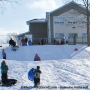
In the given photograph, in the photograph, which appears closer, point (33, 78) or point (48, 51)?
point (33, 78)

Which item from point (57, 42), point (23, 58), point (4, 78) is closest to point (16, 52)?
point (23, 58)

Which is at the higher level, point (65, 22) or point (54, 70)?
point (65, 22)

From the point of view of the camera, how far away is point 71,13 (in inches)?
1080

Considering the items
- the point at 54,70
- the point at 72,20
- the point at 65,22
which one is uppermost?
the point at 72,20

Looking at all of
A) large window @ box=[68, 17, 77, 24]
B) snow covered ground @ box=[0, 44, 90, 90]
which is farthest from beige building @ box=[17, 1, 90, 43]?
snow covered ground @ box=[0, 44, 90, 90]

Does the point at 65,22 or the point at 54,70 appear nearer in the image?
the point at 54,70

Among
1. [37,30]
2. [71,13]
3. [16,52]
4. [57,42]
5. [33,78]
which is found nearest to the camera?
[33,78]

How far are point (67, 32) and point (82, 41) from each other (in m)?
4.44

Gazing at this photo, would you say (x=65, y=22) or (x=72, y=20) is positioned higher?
(x=72, y=20)

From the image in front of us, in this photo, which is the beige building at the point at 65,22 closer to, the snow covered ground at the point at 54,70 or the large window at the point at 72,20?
the large window at the point at 72,20

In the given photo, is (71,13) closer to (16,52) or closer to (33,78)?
(16,52)

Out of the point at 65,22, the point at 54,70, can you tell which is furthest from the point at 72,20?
the point at 54,70

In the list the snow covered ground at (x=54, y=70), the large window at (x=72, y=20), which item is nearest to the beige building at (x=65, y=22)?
the large window at (x=72, y=20)

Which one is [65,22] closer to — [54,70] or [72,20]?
[72,20]
